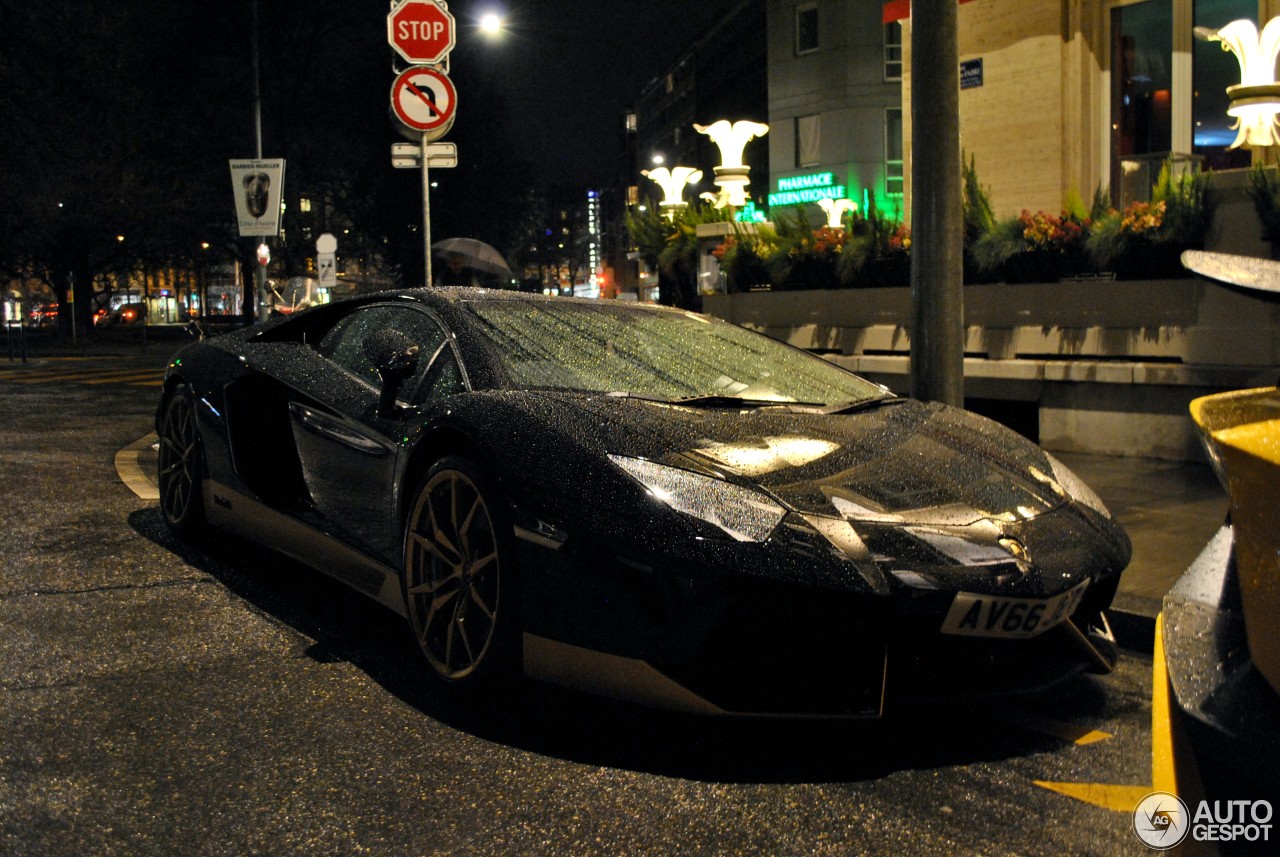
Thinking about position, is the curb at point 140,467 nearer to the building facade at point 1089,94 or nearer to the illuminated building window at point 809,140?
the building facade at point 1089,94

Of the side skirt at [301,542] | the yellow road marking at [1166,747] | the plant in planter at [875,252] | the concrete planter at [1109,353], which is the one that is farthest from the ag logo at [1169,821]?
the plant in planter at [875,252]

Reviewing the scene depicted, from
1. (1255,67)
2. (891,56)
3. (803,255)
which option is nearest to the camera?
(1255,67)

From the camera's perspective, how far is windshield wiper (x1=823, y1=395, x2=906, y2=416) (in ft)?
13.1

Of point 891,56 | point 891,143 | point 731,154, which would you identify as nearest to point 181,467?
point 731,154

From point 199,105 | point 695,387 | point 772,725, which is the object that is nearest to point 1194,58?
point 695,387

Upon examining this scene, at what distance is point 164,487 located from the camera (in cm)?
581

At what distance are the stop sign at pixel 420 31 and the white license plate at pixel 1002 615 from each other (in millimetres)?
8431

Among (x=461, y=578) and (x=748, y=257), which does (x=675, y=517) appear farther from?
(x=748, y=257)

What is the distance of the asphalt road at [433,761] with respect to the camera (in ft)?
8.83

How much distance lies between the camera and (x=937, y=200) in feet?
18.9

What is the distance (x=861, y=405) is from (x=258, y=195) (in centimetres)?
1494

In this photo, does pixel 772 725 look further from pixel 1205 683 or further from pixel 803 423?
pixel 1205 683

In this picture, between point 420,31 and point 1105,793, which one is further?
point 420,31

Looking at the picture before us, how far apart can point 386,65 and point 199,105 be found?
646 cm
